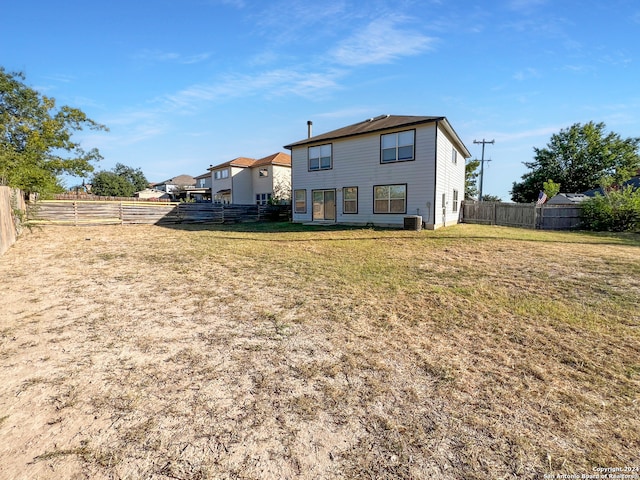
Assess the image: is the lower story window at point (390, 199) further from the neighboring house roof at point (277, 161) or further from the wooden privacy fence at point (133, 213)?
the neighboring house roof at point (277, 161)

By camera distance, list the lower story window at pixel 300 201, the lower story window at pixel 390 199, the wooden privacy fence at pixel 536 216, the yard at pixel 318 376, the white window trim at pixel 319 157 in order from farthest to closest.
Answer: the lower story window at pixel 300 201 < the white window trim at pixel 319 157 < the wooden privacy fence at pixel 536 216 < the lower story window at pixel 390 199 < the yard at pixel 318 376

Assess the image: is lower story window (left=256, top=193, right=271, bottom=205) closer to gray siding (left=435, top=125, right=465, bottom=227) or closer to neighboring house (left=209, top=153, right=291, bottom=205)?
neighboring house (left=209, top=153, right=291, bottom=205)

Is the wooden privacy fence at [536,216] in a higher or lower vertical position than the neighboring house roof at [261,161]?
lower

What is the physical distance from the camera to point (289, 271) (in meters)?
6.83

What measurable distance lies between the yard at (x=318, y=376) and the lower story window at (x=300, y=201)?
13230 mm

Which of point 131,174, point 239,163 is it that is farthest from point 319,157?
point 131,174

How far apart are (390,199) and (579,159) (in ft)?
106

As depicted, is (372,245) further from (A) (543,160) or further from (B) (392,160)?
(A) (543,160)

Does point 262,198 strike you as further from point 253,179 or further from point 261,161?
point 261,161

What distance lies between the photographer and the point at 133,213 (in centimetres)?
1689

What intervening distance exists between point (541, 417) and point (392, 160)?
14.2m

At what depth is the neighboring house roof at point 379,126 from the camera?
1429cm

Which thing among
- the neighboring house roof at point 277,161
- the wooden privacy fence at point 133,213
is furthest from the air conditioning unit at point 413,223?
the neighboring house roof at point 277,161

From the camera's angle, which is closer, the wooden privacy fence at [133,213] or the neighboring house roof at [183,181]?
the wooden privacy fence at [133,213]
